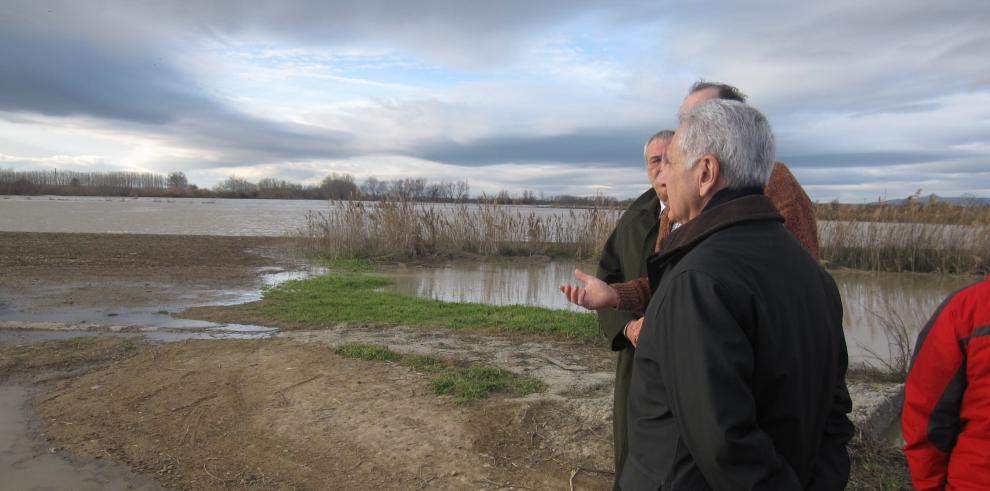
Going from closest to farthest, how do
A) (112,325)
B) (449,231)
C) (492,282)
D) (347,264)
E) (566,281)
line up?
1. (112,325)
2. (492,282)
3. (566,281)
4. (347,264)
5. (449,231)

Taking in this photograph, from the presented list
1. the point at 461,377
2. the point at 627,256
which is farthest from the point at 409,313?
the point at 627,256

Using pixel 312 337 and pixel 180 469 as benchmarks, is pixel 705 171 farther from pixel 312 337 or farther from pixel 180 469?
pixel 312 337

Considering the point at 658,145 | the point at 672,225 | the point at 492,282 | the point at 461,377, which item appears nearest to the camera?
A: the point at 672,225

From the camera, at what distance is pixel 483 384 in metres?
4.89

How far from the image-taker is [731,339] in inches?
52.2

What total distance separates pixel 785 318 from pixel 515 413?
312 cm

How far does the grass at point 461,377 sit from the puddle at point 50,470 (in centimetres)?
204

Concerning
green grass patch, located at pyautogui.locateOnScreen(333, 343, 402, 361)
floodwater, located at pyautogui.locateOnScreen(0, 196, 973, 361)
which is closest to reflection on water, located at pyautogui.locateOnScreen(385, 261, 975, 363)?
floodwater, located at pyautogui.locateOnScreen(0, 196, 973, 361)

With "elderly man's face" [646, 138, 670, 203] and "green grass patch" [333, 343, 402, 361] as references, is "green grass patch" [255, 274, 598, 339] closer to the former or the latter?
"green grass patch" [333, 343, 402, 361]

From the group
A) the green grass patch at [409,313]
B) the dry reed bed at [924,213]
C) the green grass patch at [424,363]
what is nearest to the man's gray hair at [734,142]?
the green grass patch at [424,363]

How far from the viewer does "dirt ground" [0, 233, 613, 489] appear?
11.9 ft

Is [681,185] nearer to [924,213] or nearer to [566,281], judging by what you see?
[566,281]

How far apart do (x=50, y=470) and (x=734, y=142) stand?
159 inches

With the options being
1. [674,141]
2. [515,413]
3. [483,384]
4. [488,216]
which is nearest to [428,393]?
[483,384]
